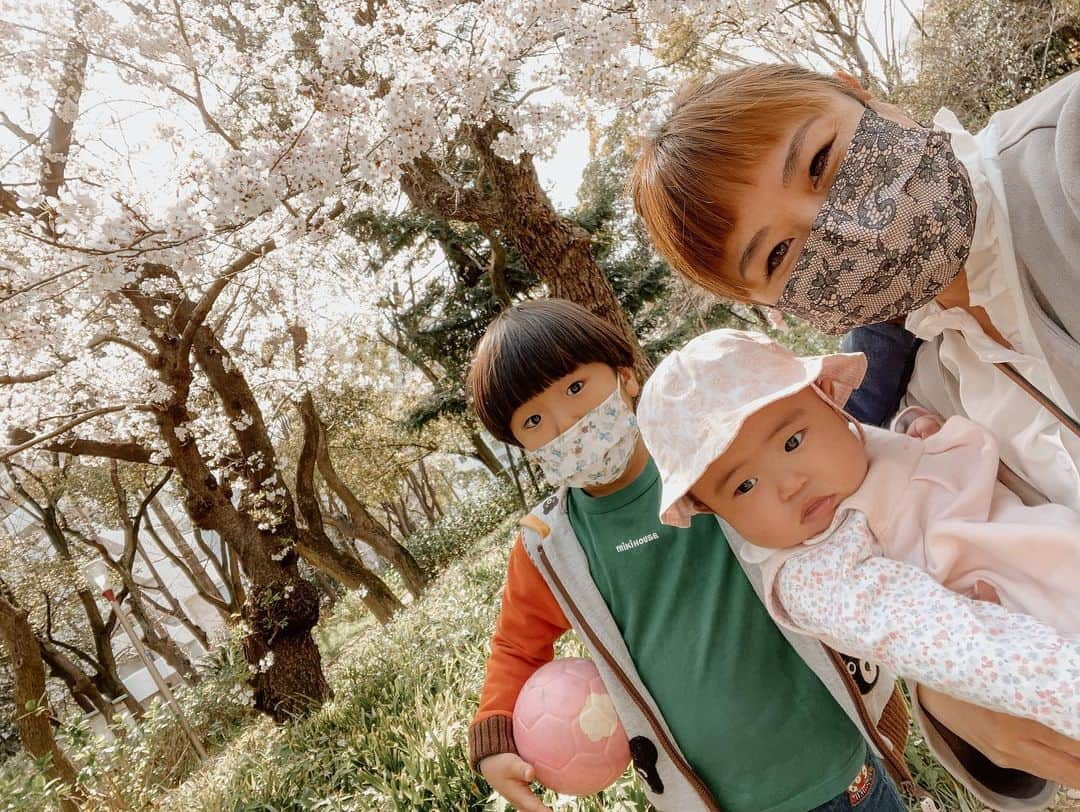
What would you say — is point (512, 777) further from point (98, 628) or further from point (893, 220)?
point (98, 628)

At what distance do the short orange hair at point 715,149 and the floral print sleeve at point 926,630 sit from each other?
2.05 feet

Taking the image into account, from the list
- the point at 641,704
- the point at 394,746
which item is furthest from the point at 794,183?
the point at 394,746

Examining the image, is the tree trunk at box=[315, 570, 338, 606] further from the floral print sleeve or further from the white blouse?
the white blouse

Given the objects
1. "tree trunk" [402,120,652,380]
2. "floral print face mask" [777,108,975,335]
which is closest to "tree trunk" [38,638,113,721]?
"tree trunk" [402,120,652,380]

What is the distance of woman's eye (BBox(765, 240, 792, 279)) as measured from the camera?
123 cm

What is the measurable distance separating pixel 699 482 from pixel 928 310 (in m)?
0.60

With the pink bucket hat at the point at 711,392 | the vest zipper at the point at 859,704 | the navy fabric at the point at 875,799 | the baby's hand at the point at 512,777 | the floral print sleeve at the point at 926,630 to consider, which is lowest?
the navy fabric at the point at 875,799

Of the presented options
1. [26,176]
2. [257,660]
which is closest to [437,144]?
[26,176]

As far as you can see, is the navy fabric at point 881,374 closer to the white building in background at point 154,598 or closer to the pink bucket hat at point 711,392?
the pink bucket hat at point 711,392

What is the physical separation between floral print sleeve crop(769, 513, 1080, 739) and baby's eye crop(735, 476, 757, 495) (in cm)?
17

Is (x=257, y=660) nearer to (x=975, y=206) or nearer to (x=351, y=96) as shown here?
(x=351, y=96)

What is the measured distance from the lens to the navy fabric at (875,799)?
1422mm

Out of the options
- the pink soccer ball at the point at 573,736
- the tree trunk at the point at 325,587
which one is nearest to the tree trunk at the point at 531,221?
the pink soccer ball at the point at 573,736

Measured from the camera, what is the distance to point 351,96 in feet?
14.4
